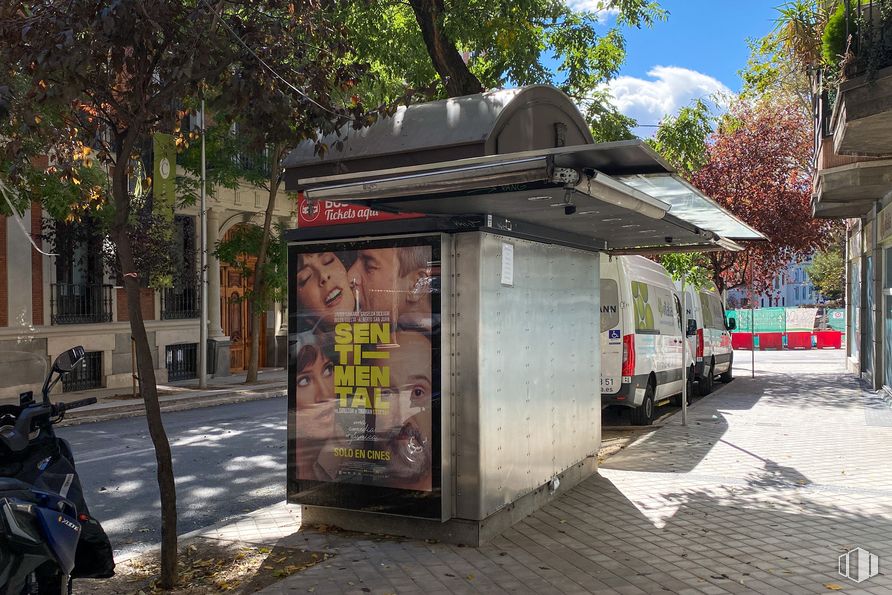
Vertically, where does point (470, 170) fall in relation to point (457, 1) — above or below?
below

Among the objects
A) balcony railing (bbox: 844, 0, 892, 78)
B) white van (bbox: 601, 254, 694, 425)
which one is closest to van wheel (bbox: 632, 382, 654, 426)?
white van (bbox: 601, 254, 694, 425)

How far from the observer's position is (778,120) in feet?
77.4

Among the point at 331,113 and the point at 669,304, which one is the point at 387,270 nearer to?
the point at 331,113

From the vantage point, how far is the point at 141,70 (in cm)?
536

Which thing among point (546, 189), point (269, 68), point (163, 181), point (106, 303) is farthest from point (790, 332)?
point (269, 68)

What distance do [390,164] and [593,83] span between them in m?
8.34

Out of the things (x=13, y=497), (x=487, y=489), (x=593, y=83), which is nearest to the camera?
(x=13, y=497)

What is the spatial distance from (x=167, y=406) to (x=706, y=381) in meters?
11.3

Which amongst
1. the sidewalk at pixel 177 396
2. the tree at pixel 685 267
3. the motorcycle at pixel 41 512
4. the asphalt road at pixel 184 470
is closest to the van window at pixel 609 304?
the tree at pixel 685 267

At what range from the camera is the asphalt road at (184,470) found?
7109 mm

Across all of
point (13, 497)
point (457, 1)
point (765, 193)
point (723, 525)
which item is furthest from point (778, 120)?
point (13, 497)

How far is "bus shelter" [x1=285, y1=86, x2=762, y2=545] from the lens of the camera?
18.0ft

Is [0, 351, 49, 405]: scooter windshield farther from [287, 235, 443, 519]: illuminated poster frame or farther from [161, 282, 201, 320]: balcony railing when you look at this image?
[287, 235, 443, 519]: illuminated poster frame

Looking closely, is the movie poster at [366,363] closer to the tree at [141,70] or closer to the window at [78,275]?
the tree at [141,70]
